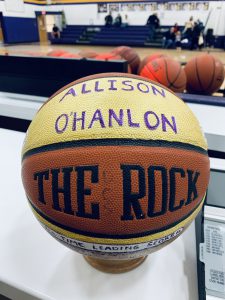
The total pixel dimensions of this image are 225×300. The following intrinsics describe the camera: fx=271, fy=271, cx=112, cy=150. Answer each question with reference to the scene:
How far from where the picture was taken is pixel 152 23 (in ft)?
26.5

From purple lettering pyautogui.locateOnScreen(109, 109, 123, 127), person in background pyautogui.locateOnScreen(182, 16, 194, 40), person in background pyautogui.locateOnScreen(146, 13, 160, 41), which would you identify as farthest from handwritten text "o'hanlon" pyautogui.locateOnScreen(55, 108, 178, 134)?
person in background pyautogui.locateOnScreen(146, 13, 160, 41)

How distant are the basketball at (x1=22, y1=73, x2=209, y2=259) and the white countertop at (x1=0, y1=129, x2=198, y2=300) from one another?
0.31ft

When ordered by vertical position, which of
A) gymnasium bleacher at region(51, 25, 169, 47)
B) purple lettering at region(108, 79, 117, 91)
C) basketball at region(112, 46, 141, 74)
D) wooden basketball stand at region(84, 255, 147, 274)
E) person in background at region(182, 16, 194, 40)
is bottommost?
gymnasium bleacher at region(51, 25, 169, 47)

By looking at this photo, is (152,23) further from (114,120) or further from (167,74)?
(114,120)

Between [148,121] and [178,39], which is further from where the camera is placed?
[178,39]

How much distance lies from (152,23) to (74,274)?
8.64 meters

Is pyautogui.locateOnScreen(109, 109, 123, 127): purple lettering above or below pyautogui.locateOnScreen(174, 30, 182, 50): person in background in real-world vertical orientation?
above

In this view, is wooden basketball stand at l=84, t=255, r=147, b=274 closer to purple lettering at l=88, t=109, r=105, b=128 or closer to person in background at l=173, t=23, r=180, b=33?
purple lettering at l=88, t=109, r=105, b=128

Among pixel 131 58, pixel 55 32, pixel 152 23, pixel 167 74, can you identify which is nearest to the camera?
pixel 167 74

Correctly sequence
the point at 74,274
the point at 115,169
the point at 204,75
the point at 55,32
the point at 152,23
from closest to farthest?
1. the point at 115,169
2. the point at 74,274
3. the point at 204,75
4. the point at 152,23
5. the point at 55,32

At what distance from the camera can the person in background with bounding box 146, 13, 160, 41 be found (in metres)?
8.01

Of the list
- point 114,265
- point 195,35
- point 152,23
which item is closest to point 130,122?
point 114,265

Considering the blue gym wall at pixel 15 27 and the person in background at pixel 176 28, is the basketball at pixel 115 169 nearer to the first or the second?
the blue gym wall at pixel 15 27

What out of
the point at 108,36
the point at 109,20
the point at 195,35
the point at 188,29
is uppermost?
the point at 109,20
